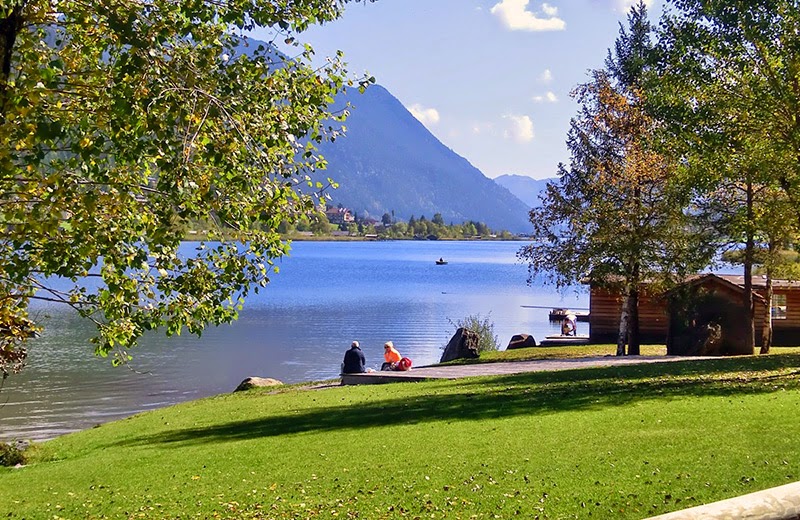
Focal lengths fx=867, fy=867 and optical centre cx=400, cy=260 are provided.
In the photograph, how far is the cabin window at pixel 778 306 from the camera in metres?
42.1

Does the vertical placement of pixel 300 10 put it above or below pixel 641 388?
above

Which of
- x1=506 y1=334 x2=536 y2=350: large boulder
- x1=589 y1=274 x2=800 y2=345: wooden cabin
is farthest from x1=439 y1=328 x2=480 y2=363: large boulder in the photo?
x1=506 y1=334 x2=536 y2=350: large boulder

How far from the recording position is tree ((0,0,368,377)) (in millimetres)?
7059

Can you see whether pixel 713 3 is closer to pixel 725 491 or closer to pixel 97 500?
pixel 725 491

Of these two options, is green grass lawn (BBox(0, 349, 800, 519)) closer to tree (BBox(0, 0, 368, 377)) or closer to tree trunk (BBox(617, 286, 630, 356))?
tree (BBox(0, 0, 368, 377))

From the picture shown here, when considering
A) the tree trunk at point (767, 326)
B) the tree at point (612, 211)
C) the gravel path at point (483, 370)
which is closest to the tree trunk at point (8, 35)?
the gravel path at point (483, 370)

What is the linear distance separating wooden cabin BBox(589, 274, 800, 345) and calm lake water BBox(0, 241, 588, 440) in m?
3.81

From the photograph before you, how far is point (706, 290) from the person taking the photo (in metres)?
37.4

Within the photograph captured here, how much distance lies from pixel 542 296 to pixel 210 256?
103m

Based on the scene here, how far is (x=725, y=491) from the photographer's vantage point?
892cm

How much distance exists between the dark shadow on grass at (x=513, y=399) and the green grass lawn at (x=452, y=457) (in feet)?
0.22

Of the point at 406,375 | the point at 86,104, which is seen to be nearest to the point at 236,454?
the point at 86,104

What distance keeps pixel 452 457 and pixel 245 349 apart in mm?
36700

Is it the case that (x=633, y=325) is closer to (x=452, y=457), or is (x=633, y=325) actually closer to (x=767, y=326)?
(x=767, y=326)
